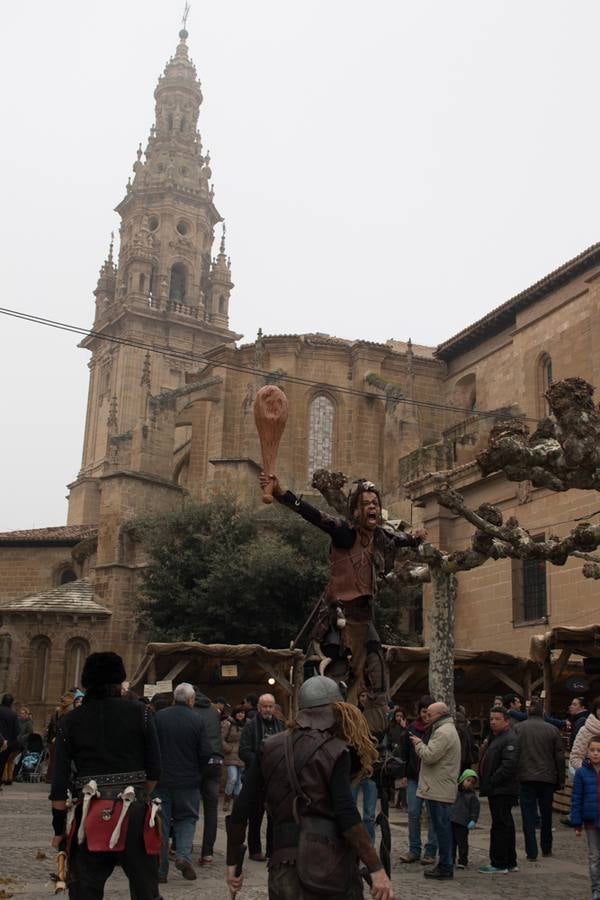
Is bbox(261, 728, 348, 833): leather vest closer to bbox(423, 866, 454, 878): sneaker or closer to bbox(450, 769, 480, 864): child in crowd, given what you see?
bbox(423, 866, 454, 878): sneaker

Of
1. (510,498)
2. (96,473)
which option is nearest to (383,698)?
(510,498)

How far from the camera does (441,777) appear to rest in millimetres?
8375

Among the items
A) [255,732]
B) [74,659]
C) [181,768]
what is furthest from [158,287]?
[181,768]

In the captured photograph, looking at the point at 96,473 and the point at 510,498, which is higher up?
the point at 96,473

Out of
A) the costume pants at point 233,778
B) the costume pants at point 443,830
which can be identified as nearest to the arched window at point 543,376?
the costume pants at point 233,778

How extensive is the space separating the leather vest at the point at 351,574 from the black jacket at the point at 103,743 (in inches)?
64.2

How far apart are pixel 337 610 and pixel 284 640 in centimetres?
2288

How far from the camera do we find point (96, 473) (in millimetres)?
65000

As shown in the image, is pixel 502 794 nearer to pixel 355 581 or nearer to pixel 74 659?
pixel 355 581

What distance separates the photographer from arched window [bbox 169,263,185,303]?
223 feet

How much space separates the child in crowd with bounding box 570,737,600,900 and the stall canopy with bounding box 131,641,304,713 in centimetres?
899

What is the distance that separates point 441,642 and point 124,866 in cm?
1083

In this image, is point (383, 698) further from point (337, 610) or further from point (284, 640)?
point (284, 640)

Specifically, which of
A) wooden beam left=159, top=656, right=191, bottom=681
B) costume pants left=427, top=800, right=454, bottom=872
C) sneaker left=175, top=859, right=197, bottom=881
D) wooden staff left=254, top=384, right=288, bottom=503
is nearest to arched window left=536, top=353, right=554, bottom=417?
wooden beam left=159, top=656, right=191, bottom=681
